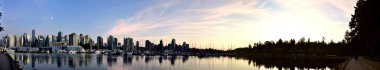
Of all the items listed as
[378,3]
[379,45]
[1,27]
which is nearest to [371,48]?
[379,45]

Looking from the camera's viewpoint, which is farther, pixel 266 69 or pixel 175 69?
pixel 266 69

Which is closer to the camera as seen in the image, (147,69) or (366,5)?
(366,5)

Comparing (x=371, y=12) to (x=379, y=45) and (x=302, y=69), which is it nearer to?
(x=379, y=45)

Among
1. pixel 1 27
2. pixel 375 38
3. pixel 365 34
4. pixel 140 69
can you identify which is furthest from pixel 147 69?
pixel 375 38

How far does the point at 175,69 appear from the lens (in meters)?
101

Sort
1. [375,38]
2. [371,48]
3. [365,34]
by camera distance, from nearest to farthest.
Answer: [375,38] < [371,48] < [365,34]

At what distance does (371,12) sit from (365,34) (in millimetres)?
6852

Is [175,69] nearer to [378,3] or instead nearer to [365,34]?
[365,34]

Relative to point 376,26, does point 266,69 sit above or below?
below

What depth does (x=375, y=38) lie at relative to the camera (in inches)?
2256

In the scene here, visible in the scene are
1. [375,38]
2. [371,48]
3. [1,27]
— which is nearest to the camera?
[375,38]

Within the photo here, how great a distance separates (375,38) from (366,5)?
13.5 metres

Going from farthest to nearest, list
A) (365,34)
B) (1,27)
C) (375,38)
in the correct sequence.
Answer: (1,27) < (365,34) < (375,38)

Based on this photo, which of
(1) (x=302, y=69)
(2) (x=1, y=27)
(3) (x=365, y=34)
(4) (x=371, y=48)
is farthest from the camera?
(1) (x=302, y=69)
